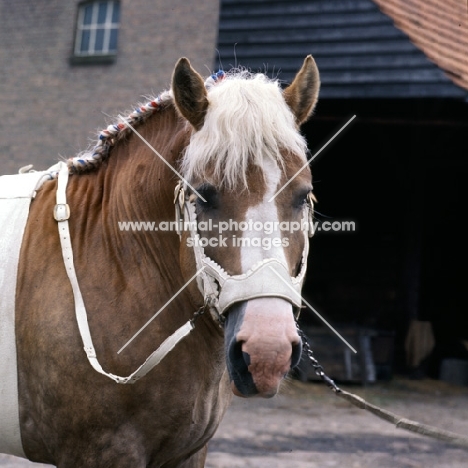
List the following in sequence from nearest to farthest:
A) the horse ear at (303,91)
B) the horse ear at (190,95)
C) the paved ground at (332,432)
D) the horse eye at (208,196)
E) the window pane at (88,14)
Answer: the horse eye at (208,196) → the horse ear at (190,95) → the horse ear at (303,91) → the paved ground at (332,432) → the window pane at (88,14)

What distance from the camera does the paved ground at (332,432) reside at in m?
5.00

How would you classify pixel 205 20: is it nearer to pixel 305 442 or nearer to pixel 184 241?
pixel 305 442

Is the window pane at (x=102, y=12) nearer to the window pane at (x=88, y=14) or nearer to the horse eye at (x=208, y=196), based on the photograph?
the window pane at (x=88, y=14)

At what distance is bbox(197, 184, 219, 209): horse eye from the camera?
80.4 inches

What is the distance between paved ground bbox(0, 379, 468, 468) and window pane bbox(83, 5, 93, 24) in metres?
8.27

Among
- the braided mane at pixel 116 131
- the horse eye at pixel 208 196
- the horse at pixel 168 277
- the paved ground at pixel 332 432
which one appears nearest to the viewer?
the horse at pixel 168 277

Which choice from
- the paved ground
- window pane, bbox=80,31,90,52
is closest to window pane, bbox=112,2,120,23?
window pane, bbox=80,31,90,52

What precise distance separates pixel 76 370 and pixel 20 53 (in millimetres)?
11744

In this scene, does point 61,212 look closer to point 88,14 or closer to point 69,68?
point 69,68

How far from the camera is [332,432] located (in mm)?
6062

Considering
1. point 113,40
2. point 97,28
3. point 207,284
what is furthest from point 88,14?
point 207,284

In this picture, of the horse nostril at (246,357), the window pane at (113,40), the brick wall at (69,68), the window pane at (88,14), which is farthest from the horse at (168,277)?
the window pane at (88,14)

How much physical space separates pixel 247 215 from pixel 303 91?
657 mm

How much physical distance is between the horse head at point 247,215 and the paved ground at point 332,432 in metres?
3.10
